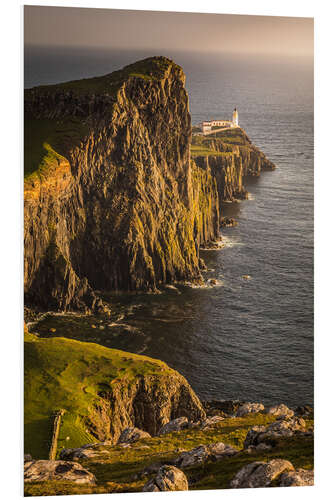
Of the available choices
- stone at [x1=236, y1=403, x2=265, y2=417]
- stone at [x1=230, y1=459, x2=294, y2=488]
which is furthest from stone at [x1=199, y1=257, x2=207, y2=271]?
stone at [x1=230, y1=459, x2=294, y2=488]

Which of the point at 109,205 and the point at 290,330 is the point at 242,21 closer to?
the point at 290,330

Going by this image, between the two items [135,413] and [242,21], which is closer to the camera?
[242,21]

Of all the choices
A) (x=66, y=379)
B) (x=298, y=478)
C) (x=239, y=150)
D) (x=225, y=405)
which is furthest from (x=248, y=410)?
(x=239, y=150)

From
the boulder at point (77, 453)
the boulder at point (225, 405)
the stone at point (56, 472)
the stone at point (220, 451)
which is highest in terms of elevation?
the stone at point (220, 451)

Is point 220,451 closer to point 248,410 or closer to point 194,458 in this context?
point 194,458

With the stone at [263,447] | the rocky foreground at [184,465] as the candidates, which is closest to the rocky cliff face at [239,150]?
the rocky foreground at [184,465]

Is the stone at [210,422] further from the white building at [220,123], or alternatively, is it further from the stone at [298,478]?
the white building at [220,123]
